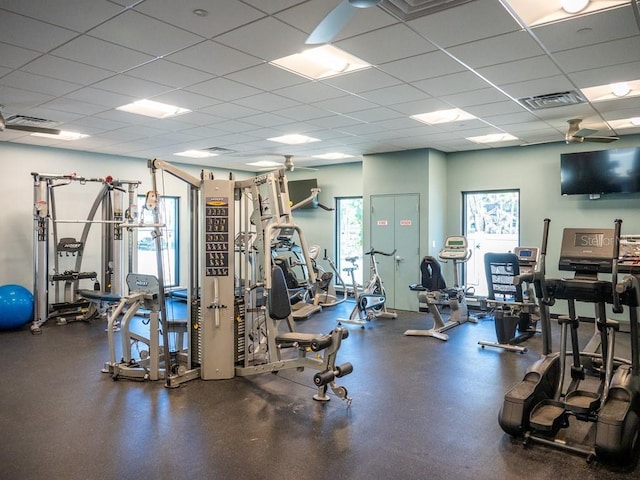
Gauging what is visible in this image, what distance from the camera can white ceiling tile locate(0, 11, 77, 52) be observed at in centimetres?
307

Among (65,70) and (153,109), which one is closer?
(65,70)

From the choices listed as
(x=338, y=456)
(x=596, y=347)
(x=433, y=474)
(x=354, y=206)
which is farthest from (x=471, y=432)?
(x=354, y=206)

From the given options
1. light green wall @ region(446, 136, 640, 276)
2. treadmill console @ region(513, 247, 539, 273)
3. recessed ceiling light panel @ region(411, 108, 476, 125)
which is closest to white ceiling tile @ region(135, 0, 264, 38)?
recessed ceiling light panel @ region(411, 108, 476, 125)

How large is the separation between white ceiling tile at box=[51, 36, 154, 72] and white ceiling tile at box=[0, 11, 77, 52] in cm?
9

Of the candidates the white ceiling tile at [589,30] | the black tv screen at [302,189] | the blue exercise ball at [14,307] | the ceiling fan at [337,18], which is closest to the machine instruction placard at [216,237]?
the ceiling fan at [337,18]

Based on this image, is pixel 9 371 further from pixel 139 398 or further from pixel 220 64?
pixel 220 64

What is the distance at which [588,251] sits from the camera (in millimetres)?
3500

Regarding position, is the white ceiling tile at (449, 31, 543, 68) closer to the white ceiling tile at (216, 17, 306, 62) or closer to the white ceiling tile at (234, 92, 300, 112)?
the white ceiling tile at (216, 17, 306, 62)

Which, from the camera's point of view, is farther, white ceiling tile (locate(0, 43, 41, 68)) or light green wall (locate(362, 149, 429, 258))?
light green wall (locate(362, 149, 429, 258))

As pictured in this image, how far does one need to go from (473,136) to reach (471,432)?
481 centimetres

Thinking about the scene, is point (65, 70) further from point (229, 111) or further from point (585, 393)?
point (585, 393)

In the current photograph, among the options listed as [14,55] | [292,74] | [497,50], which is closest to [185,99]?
[292,74]

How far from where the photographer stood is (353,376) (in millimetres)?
4574

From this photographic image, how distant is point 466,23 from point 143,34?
223cm
